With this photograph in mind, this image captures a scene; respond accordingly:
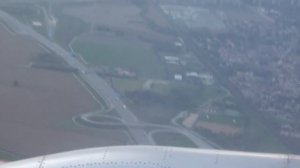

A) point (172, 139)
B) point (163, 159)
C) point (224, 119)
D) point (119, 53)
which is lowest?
point (119, 53)

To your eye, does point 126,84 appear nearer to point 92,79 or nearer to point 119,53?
point 92,79

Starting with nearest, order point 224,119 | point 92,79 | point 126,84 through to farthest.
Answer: point 224,119 → point 126,84 → point 92,79

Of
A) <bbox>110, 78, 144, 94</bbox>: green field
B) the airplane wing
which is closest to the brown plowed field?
<bbox>110, 78, 144, 94</bbox>: green field

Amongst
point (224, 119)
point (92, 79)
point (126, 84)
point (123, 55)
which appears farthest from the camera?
point (123, 55)

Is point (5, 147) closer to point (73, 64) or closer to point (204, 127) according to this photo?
point (204, 127)

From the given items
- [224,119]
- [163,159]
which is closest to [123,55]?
[224,119]

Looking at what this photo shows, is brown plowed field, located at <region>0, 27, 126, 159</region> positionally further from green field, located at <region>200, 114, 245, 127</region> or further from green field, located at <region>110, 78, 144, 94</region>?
green field, located at <region>200, 114, 245, 127</region>

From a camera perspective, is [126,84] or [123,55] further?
[123,55]

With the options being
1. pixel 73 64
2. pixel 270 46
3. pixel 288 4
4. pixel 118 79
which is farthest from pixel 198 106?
pixel 288 4
